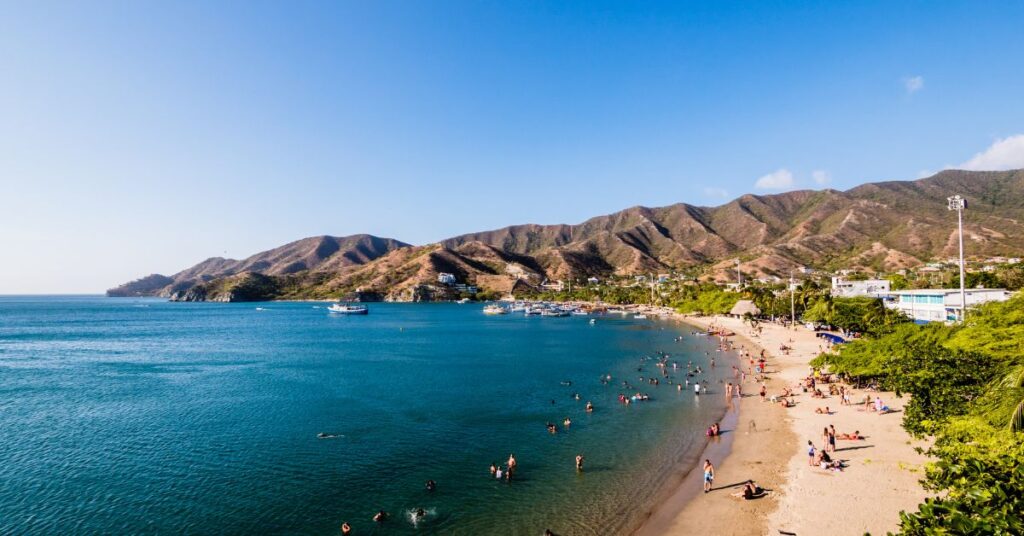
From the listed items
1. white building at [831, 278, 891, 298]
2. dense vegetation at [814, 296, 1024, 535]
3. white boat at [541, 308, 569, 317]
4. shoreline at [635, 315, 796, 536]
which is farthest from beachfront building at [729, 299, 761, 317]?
shoreline at [635, 315, 796, 536]

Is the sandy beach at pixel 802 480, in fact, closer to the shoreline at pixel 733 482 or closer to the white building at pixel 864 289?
the shoreline at pixel 733 482

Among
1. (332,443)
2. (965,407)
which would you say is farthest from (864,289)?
(332,443)

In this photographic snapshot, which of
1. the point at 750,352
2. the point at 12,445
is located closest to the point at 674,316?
the point at 750,352

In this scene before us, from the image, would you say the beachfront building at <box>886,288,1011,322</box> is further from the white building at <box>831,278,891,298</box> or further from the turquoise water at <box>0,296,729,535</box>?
the turquoise water at <box>0,296,729,535</box>

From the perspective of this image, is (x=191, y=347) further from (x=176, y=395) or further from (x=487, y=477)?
(x=487, y=477)

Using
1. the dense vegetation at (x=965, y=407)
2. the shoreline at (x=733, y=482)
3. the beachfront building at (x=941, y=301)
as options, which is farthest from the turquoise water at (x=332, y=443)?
the beachfront building at (x=941, y=301)

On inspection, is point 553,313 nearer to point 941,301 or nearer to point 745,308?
point 745,308

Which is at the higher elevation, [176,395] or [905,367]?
[905,367]
